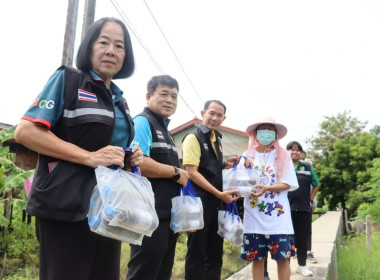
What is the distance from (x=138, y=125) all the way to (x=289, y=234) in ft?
6.14

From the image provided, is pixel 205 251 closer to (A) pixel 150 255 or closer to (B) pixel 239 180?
(B) pixel 239 180

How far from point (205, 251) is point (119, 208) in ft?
6.68

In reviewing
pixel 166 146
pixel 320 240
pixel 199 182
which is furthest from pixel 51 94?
pixel 320 240

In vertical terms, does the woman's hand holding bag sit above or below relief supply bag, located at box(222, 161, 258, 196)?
below

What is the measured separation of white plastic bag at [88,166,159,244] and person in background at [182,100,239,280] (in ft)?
5.47

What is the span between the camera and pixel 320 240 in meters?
8.20

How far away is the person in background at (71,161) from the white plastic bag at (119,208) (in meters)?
0.05

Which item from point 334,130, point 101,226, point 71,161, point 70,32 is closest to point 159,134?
point 71,161

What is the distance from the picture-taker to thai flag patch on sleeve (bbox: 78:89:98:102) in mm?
1623

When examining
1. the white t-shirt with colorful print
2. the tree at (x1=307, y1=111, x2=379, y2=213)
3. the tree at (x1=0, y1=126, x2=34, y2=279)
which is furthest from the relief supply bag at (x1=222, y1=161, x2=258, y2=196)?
the tree at (x1=307, y1=111, x2=379, y2=213)

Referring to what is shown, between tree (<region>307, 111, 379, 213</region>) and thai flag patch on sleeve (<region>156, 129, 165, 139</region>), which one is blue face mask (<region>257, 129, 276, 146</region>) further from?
tree (<region>307, 111, 379, 213</region>)

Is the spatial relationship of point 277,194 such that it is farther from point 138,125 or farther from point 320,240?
point 320,240

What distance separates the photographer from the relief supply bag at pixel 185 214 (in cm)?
253

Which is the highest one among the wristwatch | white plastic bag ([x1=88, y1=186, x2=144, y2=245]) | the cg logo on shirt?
the cg logo on shirt
